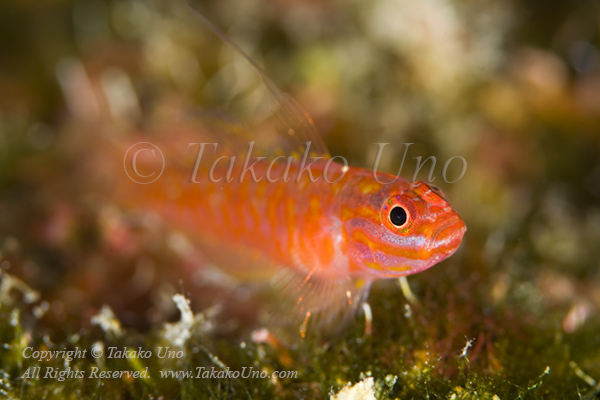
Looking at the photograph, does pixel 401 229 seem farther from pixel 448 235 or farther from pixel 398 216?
pixel 448 235

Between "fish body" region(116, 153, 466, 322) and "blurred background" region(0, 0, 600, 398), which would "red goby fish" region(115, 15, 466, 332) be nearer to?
"fish body" region(116, 153, 466, 322)

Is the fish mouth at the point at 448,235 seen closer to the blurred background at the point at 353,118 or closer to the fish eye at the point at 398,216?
the fish eye at the point at 398,216

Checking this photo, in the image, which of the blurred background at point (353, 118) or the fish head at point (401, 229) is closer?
the fish head at point (401, 229)

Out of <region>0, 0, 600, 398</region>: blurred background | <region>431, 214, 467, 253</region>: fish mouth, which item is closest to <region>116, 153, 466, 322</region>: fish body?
<region>431, 214, 467, 253</region>: fish mouth

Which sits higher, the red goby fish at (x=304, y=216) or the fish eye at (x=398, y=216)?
the fish eye at (x=398, y=216)

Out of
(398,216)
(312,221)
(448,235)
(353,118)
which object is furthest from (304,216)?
(353,118)

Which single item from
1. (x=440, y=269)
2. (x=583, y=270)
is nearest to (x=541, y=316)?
(x=440, y=269)

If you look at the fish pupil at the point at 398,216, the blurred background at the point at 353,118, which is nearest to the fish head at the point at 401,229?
the fish pupil at the point at 398,216

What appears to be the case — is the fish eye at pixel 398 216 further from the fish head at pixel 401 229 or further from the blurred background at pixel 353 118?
the blurred background at pixel 353 118
